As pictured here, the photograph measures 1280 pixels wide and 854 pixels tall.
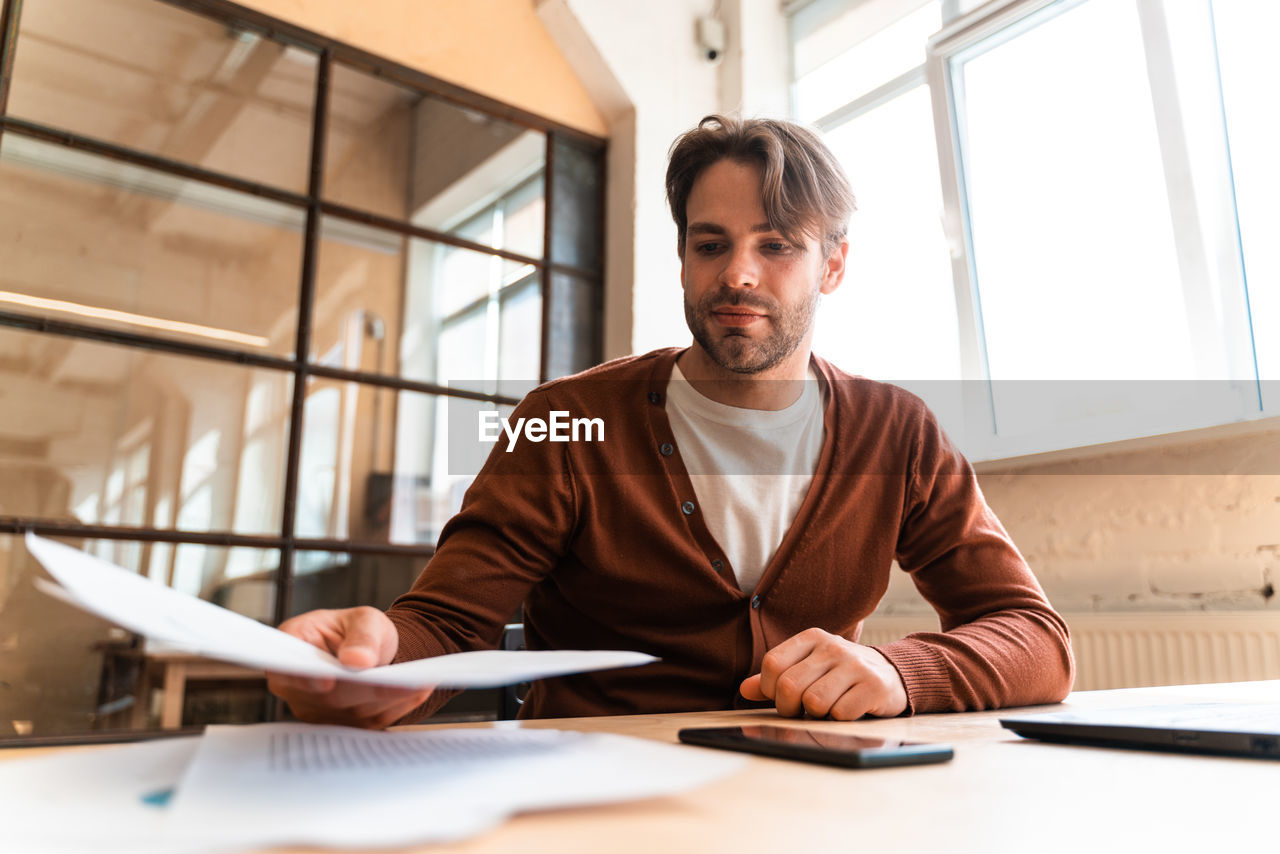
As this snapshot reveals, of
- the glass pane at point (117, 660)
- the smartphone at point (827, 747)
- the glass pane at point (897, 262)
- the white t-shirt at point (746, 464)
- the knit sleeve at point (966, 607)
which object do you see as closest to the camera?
Answer: the smartphone at point (827, 747)

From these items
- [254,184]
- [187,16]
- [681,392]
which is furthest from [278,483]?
[681,392]

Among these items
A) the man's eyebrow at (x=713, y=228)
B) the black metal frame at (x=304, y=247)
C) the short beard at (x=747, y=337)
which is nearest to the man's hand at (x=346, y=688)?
the short beard at (x=747, y=337)

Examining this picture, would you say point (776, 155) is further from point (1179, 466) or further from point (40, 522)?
point (40, 522)

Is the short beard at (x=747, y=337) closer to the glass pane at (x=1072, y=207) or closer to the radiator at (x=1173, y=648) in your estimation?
the radiator at (x=1173, y=648)

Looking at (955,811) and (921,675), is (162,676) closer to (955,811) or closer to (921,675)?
(921,675)

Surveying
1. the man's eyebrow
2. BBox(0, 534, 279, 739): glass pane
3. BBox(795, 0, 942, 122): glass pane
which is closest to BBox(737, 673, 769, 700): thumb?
the man's eyebrow

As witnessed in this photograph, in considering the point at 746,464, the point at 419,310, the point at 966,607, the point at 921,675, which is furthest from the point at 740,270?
the point at 419,310

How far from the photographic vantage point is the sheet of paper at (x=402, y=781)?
0.28 m

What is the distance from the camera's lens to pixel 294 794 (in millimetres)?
319

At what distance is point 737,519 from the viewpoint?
1223 millimetres

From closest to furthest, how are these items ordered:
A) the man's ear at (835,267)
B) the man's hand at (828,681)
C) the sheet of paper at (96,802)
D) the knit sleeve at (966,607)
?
1. the sheet of paper at (96,802)
2. the man's hand at (828,681)
3. the knit sleeve at (966,607)
4. the man's ear at (835,267)

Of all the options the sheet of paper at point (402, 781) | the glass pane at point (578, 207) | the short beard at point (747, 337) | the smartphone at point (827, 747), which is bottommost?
the smartphone at point (827, 747)

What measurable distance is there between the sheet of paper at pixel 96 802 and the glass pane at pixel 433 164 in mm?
2512

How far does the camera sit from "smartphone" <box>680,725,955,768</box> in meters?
0.44
